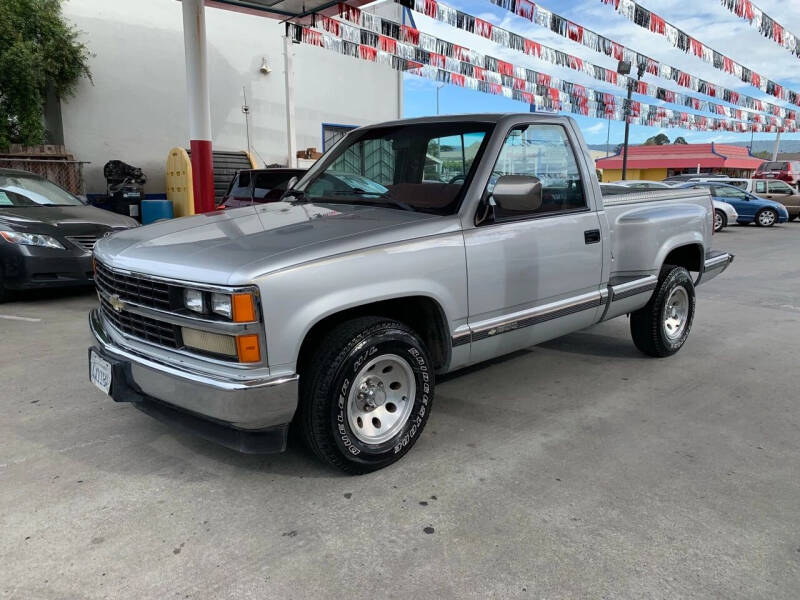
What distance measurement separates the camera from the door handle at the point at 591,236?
407cm

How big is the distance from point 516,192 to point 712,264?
3.18 m

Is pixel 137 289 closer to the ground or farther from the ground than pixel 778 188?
closer to the ground

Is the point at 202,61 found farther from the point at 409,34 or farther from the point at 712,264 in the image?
the point at 712,264

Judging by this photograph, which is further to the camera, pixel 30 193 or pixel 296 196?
pixel 30 193

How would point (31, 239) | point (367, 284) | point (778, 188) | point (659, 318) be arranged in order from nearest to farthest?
point (367, 284), point (659, 318), point (31, 239), point (778, 188)

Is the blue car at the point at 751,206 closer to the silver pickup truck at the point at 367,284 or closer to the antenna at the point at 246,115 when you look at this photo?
the antenna at the point at 246,115

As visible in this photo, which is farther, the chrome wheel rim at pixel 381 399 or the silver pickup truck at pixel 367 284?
the chrome wheel rim at pixel 381 399

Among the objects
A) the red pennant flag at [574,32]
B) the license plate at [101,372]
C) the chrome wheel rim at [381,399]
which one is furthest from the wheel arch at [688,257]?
the red pennant flag at [574,32]

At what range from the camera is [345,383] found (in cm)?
288

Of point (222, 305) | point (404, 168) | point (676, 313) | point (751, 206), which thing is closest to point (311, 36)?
point (404, 168)

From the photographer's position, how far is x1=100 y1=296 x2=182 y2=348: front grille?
283 centimetres

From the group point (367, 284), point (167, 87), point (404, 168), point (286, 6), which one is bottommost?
point (367, 284)

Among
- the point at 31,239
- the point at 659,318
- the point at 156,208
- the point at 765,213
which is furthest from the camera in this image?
the point at 765,213

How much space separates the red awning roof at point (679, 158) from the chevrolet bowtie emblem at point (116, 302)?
4910cm
